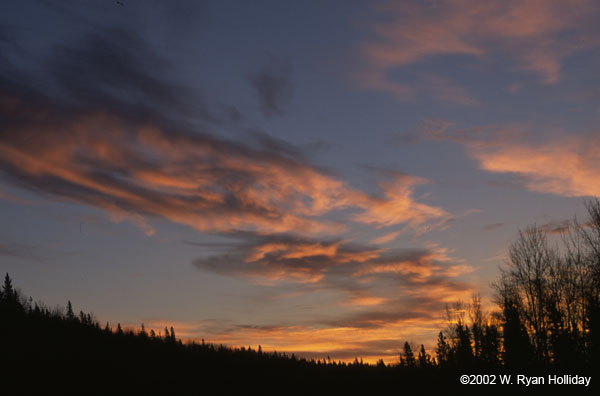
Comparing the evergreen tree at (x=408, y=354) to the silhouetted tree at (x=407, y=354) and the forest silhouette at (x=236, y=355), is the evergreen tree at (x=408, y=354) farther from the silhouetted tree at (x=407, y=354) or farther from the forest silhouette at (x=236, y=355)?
the forest silhouette at (x=236, y=355)

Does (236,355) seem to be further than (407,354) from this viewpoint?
No

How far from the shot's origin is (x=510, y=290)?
2557 inches

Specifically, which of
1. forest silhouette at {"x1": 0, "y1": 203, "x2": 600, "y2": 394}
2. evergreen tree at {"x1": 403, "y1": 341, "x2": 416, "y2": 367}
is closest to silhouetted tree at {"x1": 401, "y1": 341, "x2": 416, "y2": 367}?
evergreen tree at {"x1": 403, "y1": 341, "x2": 416, "y2": 367}

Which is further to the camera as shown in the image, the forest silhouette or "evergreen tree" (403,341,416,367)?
"evergreen tree" (403,341,416,367)

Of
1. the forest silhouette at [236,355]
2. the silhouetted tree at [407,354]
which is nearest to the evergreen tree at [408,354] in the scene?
the silhouetted tree at [407,354]

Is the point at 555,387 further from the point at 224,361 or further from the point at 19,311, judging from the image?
the point at 19,311

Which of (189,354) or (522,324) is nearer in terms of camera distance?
(189,354)

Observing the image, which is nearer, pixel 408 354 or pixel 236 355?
pixel 236 355

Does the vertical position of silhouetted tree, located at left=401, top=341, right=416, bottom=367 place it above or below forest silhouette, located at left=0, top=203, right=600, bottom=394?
below

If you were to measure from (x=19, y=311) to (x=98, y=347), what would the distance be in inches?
Result: 422

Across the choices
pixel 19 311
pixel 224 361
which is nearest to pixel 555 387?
pixel 224 361

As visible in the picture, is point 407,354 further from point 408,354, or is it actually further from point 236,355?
point 236,355

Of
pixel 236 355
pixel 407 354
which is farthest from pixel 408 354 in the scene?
pixel 236 355

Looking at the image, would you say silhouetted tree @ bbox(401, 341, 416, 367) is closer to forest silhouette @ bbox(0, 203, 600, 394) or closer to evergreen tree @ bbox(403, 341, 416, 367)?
evergreen tree @ bbox(403, 341, 416, 367)
